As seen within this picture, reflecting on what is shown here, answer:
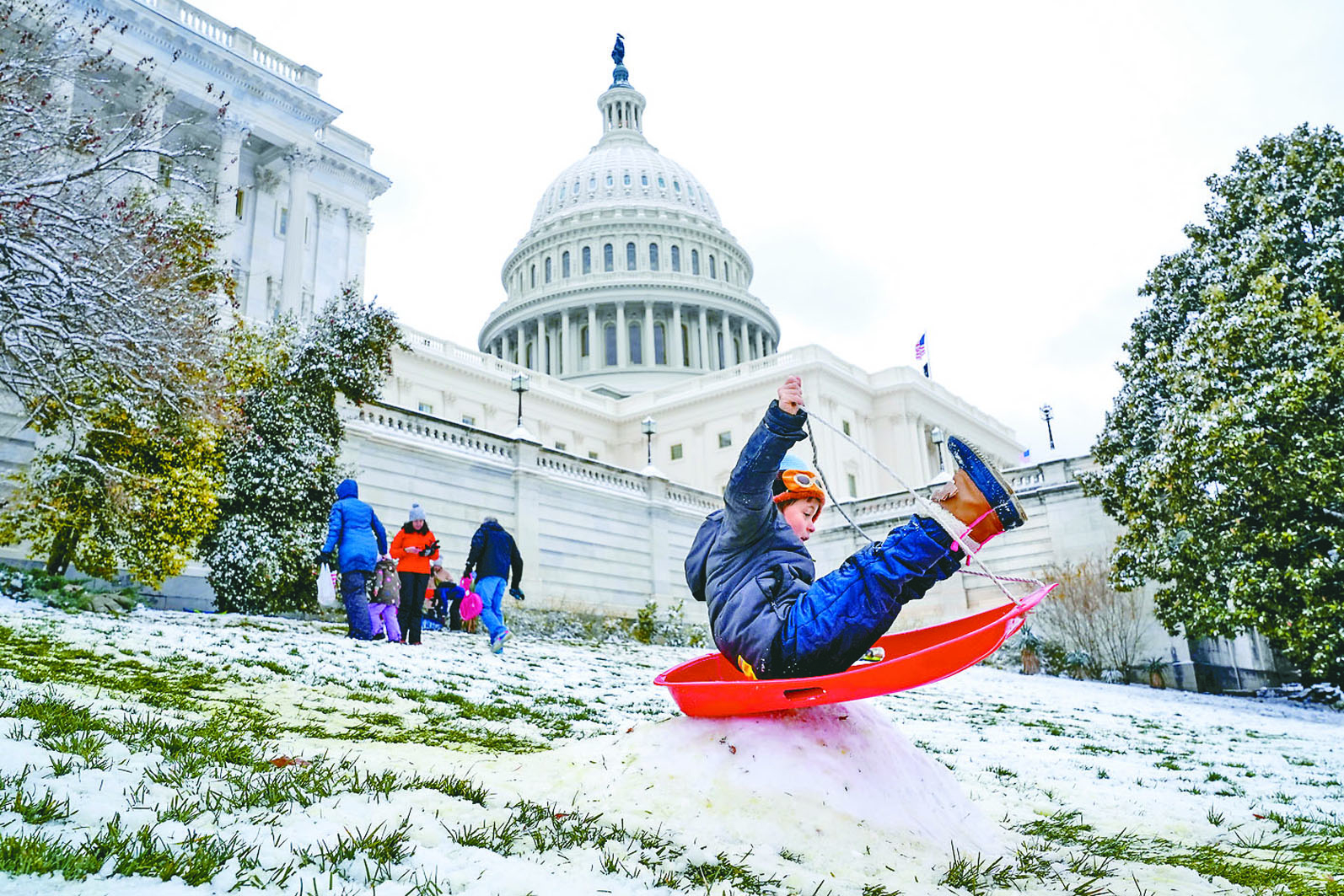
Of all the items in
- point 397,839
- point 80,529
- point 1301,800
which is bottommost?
point 1301,800

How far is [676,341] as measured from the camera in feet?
251

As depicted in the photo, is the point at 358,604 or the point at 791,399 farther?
the point at 358,604

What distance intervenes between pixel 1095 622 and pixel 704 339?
58.8 meters

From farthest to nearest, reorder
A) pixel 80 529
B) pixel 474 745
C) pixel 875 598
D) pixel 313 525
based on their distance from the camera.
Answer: pixel 313 525, pixel 80 529, pixel 474 745, pixel 875 598

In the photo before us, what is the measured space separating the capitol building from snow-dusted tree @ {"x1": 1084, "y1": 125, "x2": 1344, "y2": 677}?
4433 mm

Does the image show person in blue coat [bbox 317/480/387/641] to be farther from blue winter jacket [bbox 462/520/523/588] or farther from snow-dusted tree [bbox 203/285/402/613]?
snow-dusted tree [bbox 203/285/402/613]

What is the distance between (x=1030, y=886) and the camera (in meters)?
3.03

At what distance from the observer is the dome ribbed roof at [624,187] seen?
281 ft

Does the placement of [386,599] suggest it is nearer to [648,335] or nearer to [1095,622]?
[1095,622]

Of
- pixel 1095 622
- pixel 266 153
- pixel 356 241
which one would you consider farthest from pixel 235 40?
pixel 1095 622

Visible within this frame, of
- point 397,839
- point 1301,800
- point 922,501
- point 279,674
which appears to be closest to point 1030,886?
point 922,501

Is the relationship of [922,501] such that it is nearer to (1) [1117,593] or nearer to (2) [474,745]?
(2) [474,745]

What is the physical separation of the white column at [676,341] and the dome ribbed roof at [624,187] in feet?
41.1

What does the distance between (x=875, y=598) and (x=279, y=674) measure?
6.00 m
